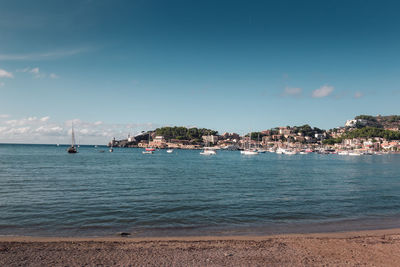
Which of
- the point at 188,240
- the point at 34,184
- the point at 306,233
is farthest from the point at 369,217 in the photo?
the point at 34,184

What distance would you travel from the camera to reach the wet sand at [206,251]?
31.4ft

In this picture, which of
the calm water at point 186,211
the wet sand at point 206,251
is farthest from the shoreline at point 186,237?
the calm water at point 186,211

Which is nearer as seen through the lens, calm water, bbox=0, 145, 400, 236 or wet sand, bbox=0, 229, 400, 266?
wet sand, bbox=0, 229, 400, 266

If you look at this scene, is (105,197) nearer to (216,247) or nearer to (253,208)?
(253,208)

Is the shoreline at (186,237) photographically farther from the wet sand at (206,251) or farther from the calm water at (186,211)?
the calm water at (186,211)

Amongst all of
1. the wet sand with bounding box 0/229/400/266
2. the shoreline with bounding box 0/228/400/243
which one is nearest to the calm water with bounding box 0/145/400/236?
the shoreline with bounding box 0/228/400/243

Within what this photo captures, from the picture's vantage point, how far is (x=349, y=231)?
1430cm

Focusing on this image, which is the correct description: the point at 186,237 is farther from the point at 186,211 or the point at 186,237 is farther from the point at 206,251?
the point at 186,211

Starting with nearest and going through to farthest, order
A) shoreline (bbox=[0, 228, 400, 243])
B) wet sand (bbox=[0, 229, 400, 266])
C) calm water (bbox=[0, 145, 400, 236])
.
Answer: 1. wet sand (bbox=[0, 229, 400, 266])
2. shoreline (bbox=[0, 228, 400, 243])
3. calm water (bbox=[0, 145, 400, 236])

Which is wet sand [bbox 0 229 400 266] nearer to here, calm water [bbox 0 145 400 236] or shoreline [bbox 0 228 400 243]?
shoreline [bbox 0 228 400 243]

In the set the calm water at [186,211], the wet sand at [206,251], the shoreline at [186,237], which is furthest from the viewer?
the calm water at [186,211]

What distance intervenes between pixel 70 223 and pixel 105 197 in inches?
310

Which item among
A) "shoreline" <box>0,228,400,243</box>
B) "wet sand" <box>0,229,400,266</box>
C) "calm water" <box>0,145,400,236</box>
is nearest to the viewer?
"wet sand" <box>0,229,400,266</box>

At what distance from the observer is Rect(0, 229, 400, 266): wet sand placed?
31.4 ft
